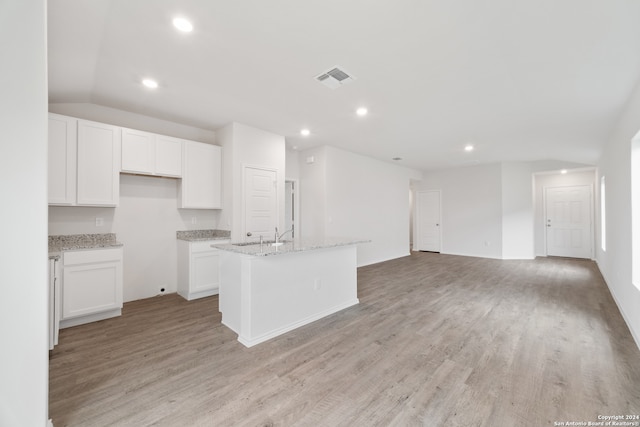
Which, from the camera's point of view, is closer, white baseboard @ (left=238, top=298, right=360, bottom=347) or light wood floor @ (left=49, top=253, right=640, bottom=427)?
light wood floor @ (left=49, top=253, right=640, bottom=427)

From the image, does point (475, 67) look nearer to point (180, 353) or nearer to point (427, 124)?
point (427, 124)

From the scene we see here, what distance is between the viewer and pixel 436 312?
338 centimetres

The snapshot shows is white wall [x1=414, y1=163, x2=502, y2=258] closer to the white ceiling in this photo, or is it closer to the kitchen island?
the white ceiling

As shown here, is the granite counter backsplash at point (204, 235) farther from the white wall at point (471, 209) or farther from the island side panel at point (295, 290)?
the white wall at point (471, 209)

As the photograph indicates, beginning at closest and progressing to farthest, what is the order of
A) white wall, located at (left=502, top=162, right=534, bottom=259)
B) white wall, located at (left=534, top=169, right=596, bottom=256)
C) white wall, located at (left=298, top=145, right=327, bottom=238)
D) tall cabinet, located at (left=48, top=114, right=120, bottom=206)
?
1. tall cabinet, located at (left=48, top=114, right=120, bottom=206)
2. white wall, located at (left=298, top=145, right=327, bottom=238)
3. white wall, located at (left=502, top=162, right=534, bottom=259)
4. white wall, located at (left=534, top=169, right=596, bottom=256)

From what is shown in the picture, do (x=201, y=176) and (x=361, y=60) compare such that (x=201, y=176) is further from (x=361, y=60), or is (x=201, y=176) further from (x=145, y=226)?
(x=361, y=60)

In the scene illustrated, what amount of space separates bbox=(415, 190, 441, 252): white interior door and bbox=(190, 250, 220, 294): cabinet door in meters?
6.66

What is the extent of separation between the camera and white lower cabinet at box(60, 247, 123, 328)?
290 cm

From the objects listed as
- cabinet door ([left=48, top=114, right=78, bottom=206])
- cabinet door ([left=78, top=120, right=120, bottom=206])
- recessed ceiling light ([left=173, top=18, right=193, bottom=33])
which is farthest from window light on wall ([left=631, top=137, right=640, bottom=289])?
cabinet door ([left=48, top=114, right=78, bottom=206])

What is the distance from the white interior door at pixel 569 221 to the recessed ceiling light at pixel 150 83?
30.9 ft

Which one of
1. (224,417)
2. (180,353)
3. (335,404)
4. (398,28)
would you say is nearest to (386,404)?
(335,404)

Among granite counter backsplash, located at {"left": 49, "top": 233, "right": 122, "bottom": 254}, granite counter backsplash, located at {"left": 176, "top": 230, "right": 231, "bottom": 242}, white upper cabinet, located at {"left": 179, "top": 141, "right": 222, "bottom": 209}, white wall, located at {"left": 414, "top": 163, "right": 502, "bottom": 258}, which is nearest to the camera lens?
granite counter backsplash, located at {"left": 49, "top": 233, "right": 122, "bottom": 254}

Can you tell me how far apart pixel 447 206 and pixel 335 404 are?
24.5 feet

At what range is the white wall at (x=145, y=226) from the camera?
3.59 meters
